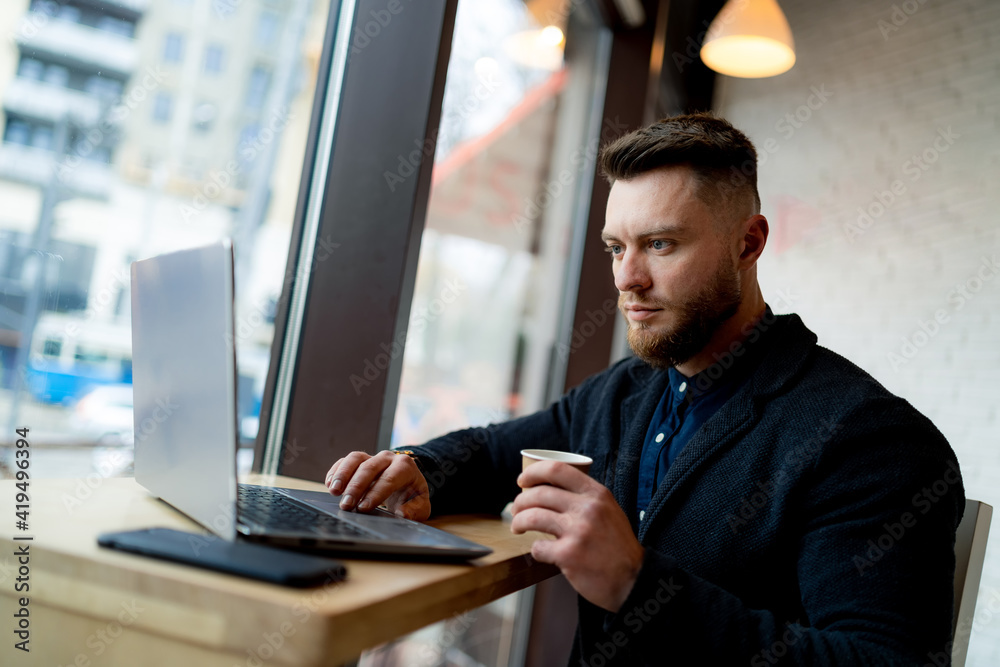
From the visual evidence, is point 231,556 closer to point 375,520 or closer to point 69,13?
point 375,520

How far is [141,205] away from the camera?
1377 millimetres

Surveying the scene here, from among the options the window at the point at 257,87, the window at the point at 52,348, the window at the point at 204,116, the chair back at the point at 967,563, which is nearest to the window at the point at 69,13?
the window at the point at 204,116

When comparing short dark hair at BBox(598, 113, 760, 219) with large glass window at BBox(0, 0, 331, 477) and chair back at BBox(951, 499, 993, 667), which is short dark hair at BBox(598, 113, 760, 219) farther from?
large glass window at BBox(0, 0, 331, 477)

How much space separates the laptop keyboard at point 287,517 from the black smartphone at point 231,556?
73mm

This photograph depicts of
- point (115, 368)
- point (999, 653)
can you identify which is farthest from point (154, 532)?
point (999, 653)

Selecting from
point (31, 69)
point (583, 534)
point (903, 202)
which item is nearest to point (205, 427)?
point (583, 534)

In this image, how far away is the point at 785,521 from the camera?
1056 millimetres

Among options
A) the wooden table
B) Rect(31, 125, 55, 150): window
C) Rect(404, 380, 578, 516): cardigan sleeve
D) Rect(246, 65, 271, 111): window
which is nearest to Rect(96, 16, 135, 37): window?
Rect(31, 125, 55, 150): window

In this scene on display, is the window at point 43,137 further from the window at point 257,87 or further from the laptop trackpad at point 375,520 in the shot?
the laptop trackpad at point 375,520

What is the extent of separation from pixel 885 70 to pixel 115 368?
334cm

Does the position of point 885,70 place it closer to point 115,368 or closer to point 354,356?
→ point 354,356

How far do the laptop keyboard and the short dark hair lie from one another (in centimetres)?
94

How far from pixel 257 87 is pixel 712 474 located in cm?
137

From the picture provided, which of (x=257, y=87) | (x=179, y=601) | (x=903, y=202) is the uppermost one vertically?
(x=903, y=202)
